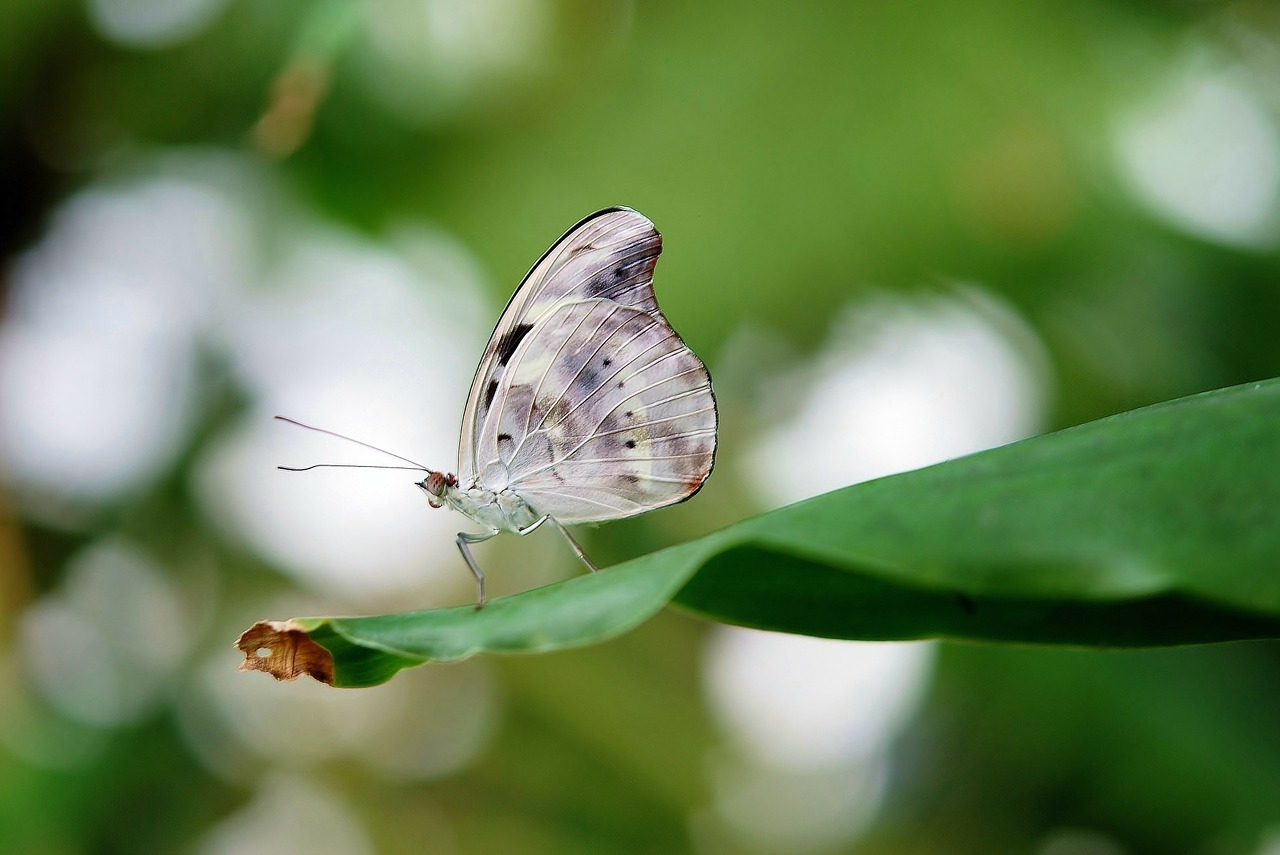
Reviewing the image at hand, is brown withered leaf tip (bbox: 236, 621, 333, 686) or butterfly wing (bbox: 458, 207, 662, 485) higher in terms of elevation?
butterfly wing (bbox: 458, 207, 662, 485)

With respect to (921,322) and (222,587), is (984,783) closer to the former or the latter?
(921,322)

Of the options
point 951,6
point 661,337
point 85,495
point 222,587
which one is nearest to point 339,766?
point 222,587

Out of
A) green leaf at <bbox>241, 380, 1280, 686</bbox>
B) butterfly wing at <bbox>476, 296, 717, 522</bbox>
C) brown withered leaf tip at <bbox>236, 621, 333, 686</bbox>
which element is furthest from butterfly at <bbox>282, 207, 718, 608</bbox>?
green leaf at <bbox>241, 380, 1280, 686</bbox>

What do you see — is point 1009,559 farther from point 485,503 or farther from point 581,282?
point 485,503

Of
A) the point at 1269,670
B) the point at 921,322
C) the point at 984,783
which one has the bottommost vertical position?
the point at 984,783

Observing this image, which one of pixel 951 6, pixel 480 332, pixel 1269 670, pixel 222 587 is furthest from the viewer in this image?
pixel 222 587

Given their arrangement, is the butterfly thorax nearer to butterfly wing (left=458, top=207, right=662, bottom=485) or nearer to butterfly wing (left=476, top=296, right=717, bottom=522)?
butterfly wing (left=476, top=296, right=717, bottom=522)

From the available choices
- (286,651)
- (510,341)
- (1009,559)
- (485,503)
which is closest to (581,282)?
(510,341)

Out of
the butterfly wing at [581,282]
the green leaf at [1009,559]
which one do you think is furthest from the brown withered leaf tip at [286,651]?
the butterfly wing at [581,282]
